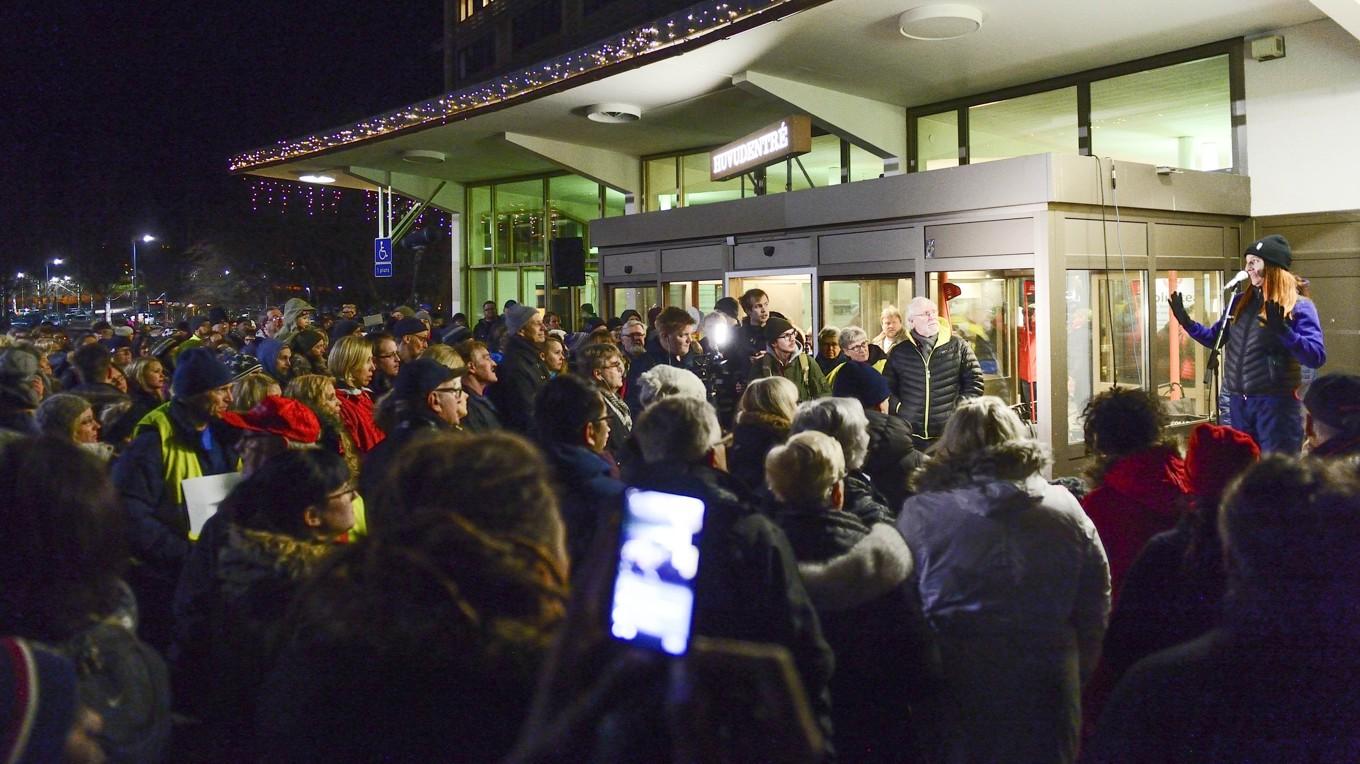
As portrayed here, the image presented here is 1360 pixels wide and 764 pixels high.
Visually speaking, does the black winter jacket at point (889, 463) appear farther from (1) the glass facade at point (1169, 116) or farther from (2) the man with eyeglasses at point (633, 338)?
(1) the glass facade at point (1169, 116)

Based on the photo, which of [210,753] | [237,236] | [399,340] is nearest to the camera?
[210,753]

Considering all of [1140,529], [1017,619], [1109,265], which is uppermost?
[1109,265]

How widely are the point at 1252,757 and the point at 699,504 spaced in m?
1.29

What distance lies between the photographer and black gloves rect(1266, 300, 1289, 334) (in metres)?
6.42

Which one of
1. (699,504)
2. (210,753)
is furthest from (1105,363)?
(210,753)

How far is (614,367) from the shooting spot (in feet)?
19.4

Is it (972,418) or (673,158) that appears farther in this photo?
(673,158)

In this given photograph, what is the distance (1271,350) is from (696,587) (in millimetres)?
5716

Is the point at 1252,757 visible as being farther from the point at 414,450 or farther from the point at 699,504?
the point at 414,450

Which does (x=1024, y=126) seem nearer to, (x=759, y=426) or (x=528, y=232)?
(x=759, y=426)

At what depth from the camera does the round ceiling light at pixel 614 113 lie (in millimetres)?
14094

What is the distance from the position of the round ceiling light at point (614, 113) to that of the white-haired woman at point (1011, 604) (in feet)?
39.3

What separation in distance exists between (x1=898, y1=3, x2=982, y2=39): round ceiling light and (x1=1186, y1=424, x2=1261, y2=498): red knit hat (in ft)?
24.3

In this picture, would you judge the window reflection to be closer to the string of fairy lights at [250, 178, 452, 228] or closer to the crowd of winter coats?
the crowd of winter coats
